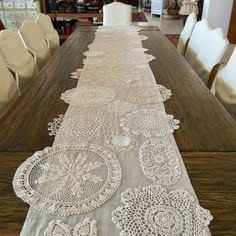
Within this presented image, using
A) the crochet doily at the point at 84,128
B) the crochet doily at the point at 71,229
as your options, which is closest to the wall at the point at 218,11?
the crochet doily at the point at 84,128

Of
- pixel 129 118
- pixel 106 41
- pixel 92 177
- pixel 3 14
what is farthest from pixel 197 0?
pixel 92 177

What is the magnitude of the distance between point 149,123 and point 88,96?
364mm

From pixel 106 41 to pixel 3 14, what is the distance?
9.48 feet

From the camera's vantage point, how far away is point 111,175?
74 cm

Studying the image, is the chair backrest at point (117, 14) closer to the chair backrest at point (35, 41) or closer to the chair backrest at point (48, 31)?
the chair backrest at point (48, 31)

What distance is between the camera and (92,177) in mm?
737

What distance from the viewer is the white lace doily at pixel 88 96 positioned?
1172 millimetres

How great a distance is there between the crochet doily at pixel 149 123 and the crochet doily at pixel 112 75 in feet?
1.17

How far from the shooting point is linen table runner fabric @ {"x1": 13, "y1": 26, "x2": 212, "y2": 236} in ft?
1.98

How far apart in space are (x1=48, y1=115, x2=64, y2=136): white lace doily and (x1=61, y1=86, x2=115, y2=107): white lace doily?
135 mm

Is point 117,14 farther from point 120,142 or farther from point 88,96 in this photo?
point 120,142

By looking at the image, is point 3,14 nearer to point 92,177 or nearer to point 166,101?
point 166,101

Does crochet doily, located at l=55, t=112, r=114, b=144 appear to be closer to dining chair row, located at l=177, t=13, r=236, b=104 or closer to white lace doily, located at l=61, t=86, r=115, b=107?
white lace doily, located at l=61, t=86, r=115, b=107

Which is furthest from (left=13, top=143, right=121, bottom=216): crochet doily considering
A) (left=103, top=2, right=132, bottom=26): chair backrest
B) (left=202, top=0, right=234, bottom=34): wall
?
(left=202, top=0, right=234, bottom=34): wall
